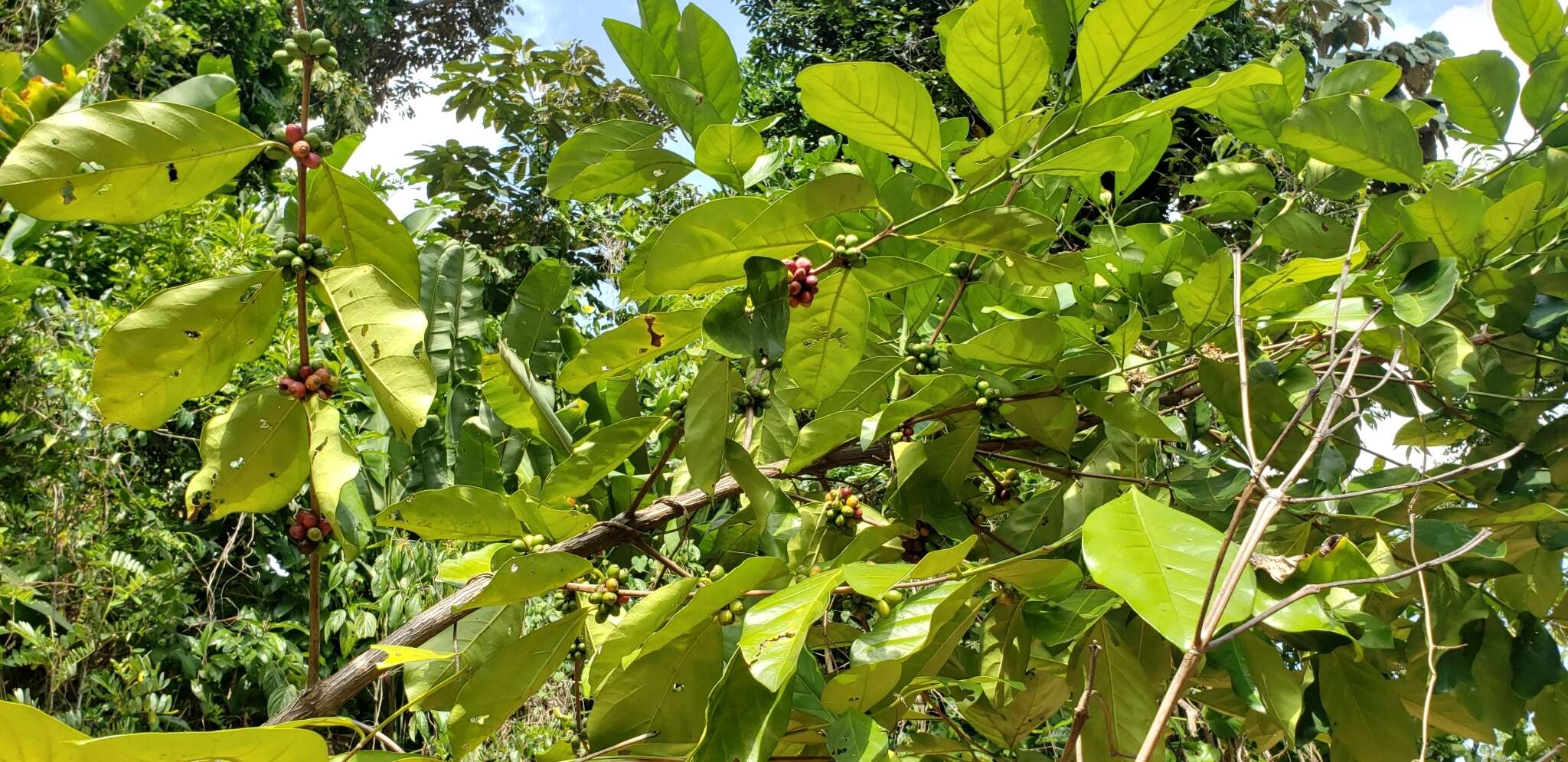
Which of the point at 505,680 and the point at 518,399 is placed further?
the point at 518,399

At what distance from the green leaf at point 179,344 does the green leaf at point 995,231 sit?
400mm

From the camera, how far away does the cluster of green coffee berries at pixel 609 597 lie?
0.66 meters

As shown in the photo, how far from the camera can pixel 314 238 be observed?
0.59m

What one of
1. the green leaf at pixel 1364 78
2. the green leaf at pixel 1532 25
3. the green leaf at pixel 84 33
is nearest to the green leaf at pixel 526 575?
the green leaf at pixel 84 33

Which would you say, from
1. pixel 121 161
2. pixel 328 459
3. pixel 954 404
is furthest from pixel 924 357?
pixel 121 161

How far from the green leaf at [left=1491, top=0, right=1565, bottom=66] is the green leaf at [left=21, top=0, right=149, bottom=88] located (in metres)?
1.06

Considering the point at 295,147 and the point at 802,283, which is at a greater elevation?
the point at 295,147

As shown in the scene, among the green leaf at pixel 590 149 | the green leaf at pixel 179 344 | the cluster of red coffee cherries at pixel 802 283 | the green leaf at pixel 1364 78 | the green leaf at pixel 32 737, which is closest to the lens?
the green leaf at pixel 32 737

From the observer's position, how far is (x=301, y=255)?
22.1 inches

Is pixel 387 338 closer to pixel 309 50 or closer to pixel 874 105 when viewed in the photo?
pixel 309 50

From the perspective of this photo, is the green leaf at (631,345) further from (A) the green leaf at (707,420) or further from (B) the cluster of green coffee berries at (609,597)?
(B) the cluster of green coffee berries at (609,597)

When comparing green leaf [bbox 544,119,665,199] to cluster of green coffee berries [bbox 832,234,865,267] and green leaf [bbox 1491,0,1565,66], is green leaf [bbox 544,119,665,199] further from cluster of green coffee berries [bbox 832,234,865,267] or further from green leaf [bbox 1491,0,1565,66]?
green leaf [bbox 1491,0,1565,66]

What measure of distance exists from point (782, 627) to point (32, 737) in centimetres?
33

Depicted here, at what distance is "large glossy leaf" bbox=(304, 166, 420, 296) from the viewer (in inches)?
23.2
